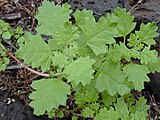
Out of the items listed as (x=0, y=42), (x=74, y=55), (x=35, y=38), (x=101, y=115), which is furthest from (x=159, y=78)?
(x=0, y=42)

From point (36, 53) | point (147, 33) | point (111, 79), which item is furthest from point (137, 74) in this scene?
point (36, 53)

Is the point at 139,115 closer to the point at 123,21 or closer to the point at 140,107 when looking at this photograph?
the point at 140,107

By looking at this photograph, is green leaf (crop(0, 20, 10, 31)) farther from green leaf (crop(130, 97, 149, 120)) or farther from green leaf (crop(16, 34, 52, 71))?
green leaf (crop(130, 97, 149, 120))

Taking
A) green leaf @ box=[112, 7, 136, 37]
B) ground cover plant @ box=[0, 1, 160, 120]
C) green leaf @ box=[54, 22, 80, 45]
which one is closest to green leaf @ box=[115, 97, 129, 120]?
ground cover plant @ box=[0, 1, 160, 120]

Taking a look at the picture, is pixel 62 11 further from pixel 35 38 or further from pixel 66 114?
pixel 66 114

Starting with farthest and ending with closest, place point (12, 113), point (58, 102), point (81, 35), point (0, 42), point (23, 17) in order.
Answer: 1. point (23, 17)
2. point (0, 42)
3. point (12, 113)
4. point (81, 35)
5. point (58, 102)
